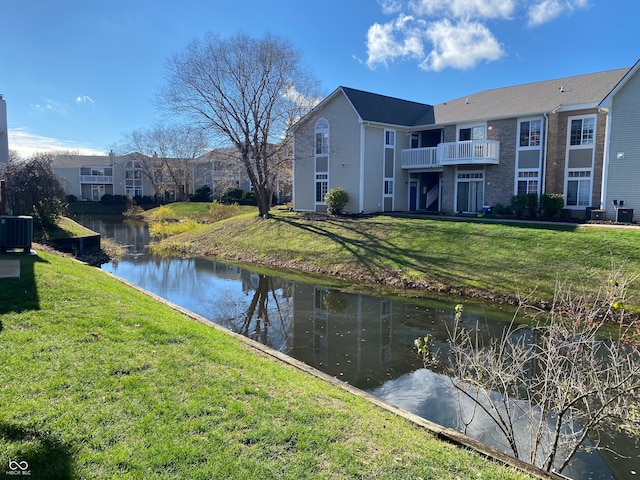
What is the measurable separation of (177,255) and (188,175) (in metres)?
41.5

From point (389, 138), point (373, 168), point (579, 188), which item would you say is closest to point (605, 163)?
point (579, 188)

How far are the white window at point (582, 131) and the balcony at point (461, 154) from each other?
3887 mm

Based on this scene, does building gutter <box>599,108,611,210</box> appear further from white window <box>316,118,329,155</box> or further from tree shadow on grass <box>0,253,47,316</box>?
tree shadow on grass <box>0,253,47,316</box>

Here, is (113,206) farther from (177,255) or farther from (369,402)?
(369,402)

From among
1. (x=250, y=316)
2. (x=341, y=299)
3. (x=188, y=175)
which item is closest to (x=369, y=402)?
(x=250, y=316)

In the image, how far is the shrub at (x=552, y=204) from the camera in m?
23.1

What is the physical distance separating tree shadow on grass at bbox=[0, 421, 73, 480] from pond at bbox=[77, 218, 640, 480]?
5.00 m

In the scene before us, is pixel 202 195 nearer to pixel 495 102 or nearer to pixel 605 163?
pixel 495 102

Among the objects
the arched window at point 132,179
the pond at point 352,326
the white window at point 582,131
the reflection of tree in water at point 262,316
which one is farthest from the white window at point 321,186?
the arched window at point 132,179

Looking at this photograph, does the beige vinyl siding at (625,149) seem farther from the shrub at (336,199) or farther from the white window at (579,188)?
the shrub at (336,199)

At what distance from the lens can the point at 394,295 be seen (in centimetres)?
1586

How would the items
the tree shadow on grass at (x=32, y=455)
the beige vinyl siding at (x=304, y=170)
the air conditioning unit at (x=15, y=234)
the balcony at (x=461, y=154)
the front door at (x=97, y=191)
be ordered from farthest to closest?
the front door at (x=97, y=191) → the beige vinyl siding at (x=304, y=170) → the balcony at (x=461, y=154) → the air conditioning unit at (x=15, y=234) → the tree shadow on grass at (x=32, y=455)

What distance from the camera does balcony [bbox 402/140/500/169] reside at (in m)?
26.2

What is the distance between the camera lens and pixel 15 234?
40.8 feet
